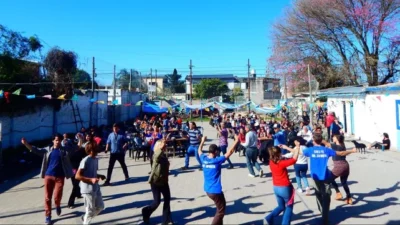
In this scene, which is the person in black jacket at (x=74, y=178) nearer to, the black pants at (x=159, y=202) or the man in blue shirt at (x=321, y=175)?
the black pants at (x=159, y=202)

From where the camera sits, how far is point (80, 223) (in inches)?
251

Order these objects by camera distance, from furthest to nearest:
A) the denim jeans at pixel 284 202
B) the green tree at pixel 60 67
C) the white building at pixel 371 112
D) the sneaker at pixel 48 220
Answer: the green tree at pixel 60 67 < the white building at pixel 371 112 < the sneaker at pixel 48 220 < the denim jeans at pixel 284 202

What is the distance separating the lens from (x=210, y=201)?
755 centimetres

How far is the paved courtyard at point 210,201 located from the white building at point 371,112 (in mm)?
4522

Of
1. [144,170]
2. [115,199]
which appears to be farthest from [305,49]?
[115,199]

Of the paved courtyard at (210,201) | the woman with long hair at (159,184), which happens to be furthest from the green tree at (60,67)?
the woman with long hair at (159,184)

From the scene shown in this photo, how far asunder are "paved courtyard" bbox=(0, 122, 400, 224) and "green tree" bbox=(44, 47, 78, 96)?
10.4 m

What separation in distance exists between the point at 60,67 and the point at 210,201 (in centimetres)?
1641

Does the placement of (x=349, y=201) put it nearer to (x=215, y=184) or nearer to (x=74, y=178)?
(x=215, y=184)

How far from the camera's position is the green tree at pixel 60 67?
20266mm

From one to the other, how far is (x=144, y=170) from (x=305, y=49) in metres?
20.4

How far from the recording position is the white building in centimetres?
1496

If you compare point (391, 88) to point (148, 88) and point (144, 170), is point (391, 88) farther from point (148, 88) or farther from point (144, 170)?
point (148, 88)

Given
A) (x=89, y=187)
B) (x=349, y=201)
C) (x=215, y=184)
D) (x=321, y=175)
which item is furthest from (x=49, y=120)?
(x=321, y=175)
